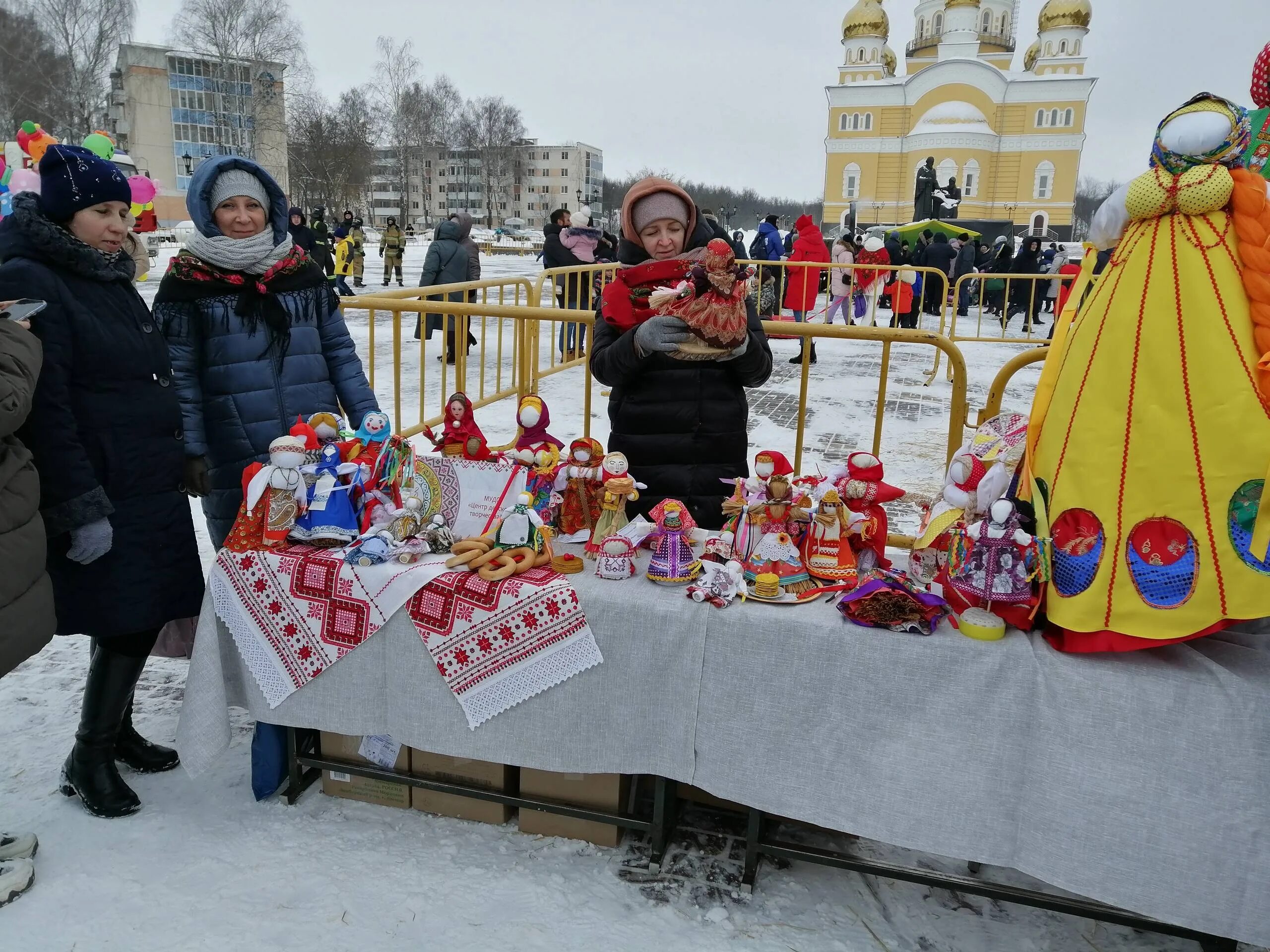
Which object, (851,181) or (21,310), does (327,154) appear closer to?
(851,181)

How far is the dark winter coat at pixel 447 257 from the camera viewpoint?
34.9 ft

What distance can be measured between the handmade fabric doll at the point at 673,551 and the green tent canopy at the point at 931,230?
2111 centimetres

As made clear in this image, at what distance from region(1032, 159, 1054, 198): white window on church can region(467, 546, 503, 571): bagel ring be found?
170 feet

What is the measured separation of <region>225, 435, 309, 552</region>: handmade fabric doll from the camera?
105 inches

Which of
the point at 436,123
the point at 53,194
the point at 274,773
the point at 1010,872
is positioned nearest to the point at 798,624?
the point at 1010,872

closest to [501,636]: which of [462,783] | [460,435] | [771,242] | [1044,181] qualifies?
[462,783]

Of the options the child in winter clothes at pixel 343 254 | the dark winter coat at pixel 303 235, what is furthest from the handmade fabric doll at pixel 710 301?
the child in winter clothes at pixel 343 254

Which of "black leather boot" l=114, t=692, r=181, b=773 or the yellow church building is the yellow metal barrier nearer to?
"black leather boot" l=114, t=692, r=181, b=773

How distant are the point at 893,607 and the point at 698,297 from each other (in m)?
1.10

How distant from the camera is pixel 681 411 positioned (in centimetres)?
286

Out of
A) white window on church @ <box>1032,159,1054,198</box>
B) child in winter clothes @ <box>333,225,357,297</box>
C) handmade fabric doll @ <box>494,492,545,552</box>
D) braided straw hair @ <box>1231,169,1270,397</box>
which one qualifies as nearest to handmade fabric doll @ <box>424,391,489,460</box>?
handmade fabric doll @ <box>494,492,545,552</box>

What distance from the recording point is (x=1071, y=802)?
216 centimetres

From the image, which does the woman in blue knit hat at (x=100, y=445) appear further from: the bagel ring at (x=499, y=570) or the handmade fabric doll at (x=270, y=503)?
the bagel ring at (x=499, y=570)

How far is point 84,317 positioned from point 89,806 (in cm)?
160
